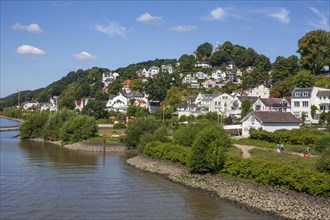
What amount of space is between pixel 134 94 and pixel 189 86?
1516cm

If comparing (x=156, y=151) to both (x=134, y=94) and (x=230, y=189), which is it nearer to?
(x=230, y=189)

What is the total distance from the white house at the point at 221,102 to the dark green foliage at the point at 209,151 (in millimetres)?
42702

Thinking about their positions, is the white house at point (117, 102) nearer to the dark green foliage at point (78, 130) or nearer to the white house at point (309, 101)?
the dark green foliage at point (78, 130)

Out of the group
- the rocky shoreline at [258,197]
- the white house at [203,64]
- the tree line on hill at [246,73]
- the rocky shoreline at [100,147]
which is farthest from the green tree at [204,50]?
the rocky shoreline at [258,197]

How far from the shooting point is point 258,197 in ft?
78.9

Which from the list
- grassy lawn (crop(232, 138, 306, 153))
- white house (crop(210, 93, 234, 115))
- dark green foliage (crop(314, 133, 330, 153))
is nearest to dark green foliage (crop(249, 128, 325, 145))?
grassy lawn (crop(232, 138, 306, 153))

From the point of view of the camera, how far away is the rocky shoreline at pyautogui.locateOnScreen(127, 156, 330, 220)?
21.1 metres

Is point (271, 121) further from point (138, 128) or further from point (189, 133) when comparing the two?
point (138, 128)

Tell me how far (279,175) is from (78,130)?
37.3 meters

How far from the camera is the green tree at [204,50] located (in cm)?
14138

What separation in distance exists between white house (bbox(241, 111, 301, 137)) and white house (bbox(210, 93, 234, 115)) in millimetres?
25502

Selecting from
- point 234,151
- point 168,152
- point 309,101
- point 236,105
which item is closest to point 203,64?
point 236,105

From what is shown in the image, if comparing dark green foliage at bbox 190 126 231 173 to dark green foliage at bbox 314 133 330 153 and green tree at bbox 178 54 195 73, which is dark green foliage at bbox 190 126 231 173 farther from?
green tree at bbox 178 54 195 73

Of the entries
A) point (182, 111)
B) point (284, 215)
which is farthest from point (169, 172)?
point (182, 111)
